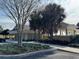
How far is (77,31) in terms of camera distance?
59.3 metres

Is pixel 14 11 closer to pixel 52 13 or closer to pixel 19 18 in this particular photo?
pixel 19 18

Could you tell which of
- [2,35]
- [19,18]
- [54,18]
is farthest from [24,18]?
[2,35]

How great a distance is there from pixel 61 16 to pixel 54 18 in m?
1.88

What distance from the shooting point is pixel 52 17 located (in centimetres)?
4388

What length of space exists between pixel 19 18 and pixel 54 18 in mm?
18863

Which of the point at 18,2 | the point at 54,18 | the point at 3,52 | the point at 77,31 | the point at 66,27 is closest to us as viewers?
the point at 3,52

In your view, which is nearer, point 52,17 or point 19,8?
point 19,8

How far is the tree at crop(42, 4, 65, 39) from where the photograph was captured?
43.8 m

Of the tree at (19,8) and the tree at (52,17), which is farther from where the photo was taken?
the tree at (52,17)

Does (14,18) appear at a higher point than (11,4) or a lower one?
lower

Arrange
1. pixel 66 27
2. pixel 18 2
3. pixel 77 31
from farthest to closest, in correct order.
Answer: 1. pixel 77 31
2. pixel 66 27
3. pixel 18 2

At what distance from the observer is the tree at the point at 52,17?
144 feet

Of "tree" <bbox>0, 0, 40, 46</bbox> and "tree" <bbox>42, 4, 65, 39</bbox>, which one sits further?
"tree" <bbox>42, 4, 65, 39</bbox>

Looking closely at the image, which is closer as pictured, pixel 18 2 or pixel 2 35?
pixel 18 2
